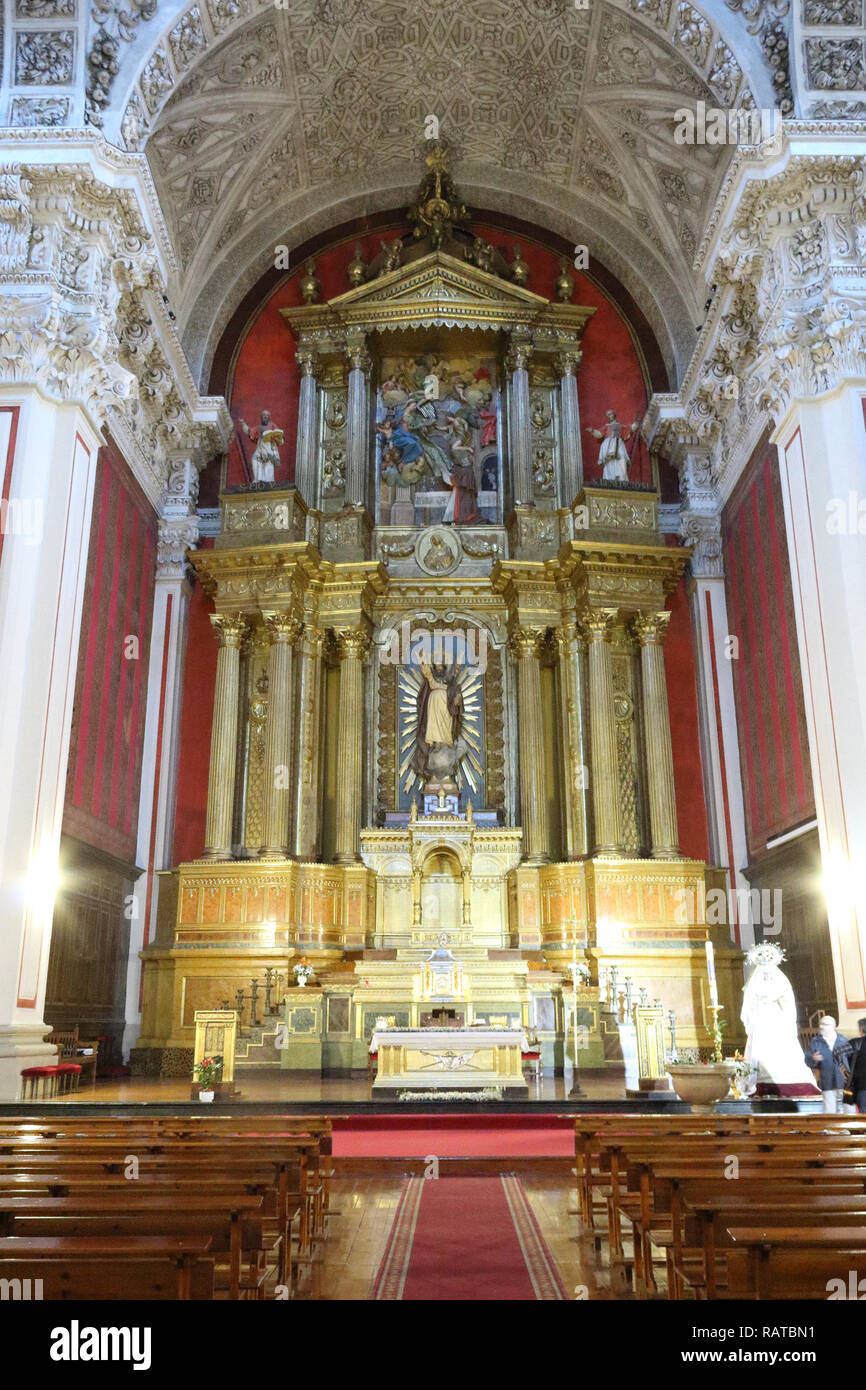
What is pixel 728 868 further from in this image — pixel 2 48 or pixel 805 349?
pixel 2 48

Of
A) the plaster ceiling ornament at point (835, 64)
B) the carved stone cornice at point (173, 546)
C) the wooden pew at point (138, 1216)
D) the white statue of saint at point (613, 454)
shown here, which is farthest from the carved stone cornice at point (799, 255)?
the wooden pew at point (138, 1216)

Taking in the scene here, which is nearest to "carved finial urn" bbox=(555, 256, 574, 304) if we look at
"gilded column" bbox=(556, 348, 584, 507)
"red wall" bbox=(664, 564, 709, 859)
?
"gilded column" bbox=(556, 348, 584, 507)

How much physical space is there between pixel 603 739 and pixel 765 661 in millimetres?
2874

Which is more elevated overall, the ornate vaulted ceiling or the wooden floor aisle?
the ornate vaulted ceiling

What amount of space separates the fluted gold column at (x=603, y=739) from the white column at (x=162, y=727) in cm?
673

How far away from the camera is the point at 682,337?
62.7 feet

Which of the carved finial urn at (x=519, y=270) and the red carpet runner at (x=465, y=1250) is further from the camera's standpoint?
the carved finial urn at (x=519, y=270)

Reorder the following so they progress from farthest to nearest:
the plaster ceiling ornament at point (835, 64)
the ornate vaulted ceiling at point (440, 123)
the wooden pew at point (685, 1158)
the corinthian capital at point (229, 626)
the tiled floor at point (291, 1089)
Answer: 1. the corinthian capital at point (229, 626)
2. the ornate vaulted ceiling at point (440, 123)
3. the plaster ceiling ornament at point (835, 64)
4. the tiled floor at point (291, 1089)
5. the wooden pew at point (685, 1158)

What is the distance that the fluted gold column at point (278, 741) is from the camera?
54.5 ft

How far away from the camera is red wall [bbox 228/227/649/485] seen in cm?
2017

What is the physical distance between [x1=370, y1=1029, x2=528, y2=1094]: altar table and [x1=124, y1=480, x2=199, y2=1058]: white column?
19.1 feet

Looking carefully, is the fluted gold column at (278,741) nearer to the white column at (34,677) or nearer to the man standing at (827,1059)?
the white column at (34,677)

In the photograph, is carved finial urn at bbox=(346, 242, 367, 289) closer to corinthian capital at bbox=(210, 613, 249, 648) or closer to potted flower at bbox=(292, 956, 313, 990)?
corinthian capital at bbox=(210, 613, 249, 648)
